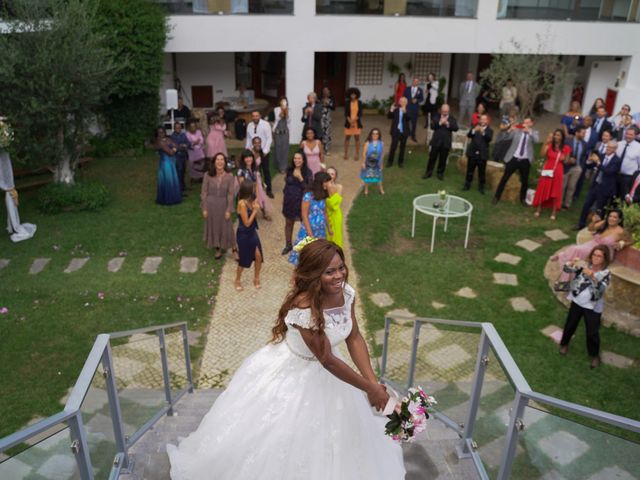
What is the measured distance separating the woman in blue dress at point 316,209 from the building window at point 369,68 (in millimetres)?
12471

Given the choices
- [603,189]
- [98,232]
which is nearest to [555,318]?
[603,189]

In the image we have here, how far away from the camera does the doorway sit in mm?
20406

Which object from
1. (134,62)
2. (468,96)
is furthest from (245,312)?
(468,96)

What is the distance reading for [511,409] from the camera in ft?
12.8

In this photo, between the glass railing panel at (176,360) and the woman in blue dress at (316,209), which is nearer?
the glass railing panel at (176,360)

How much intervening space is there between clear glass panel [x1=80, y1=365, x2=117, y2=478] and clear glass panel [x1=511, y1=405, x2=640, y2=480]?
105 inches

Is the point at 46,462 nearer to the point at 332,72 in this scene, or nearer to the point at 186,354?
the point at 186,354

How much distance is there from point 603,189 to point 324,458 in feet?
28.5

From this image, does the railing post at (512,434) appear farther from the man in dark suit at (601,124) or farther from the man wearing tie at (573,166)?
the man in dark suit at (601,124)

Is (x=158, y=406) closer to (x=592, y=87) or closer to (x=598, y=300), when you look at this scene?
(x=598, y=300)

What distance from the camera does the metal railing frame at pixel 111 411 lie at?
3.04 m

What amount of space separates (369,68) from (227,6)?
20.5 ft

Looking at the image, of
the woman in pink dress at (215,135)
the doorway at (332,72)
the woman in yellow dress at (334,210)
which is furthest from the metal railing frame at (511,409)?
the doorway at (332,72)

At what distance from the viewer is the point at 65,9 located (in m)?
10.9
